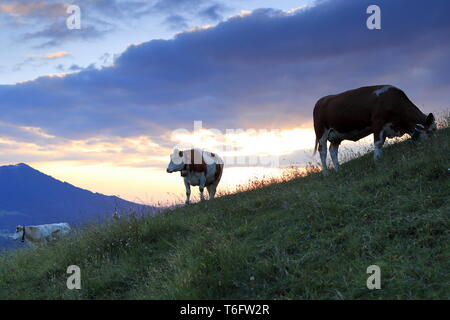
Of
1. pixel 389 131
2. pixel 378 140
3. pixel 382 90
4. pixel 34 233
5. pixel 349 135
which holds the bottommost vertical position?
pixel 34 233

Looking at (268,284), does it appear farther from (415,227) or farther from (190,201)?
(190,201)

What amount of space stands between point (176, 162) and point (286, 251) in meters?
12.2

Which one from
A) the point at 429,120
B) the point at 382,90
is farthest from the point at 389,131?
the point at 429,120

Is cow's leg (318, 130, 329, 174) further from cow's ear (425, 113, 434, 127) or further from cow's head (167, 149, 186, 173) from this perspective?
cow's head (167, 149, 186, 173)

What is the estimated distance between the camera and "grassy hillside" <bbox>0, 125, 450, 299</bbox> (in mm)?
5531

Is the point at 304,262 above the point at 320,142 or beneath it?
beneath

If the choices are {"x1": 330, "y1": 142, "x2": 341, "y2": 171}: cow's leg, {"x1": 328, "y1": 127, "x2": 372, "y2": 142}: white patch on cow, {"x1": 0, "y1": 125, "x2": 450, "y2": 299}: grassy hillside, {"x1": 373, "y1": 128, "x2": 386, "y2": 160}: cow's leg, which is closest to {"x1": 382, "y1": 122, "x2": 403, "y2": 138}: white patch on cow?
{"x1": 373, "y1": 128, "x2": 386, "y2": 160}: cow's leg

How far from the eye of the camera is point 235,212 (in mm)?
10141

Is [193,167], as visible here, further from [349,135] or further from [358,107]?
[358,107]

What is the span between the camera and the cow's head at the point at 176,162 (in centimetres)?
1833

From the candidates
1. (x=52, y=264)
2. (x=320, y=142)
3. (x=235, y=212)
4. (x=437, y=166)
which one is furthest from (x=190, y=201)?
(x=437, y=166)

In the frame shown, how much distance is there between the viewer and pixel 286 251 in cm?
667
